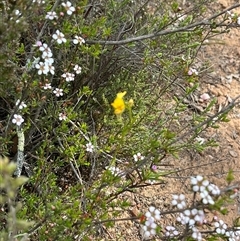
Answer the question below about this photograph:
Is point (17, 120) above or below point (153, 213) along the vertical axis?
above

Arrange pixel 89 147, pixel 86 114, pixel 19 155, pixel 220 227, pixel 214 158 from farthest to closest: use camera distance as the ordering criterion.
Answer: pixel 214 158
pixel 86 114
pixel 89 147
pixel 19 155
pixel 220 227

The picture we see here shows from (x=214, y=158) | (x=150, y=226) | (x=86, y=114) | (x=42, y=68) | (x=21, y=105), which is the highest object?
(x=214, y=158)

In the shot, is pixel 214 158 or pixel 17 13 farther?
pixel 214 158

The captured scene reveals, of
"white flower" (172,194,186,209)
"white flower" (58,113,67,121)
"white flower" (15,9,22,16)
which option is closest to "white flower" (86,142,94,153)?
"white flower" (58,113,67,121)

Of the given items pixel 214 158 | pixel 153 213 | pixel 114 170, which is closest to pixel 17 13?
pixel 114 170

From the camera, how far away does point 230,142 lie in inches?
149

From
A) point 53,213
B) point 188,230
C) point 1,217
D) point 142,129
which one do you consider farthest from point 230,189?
point 142,129

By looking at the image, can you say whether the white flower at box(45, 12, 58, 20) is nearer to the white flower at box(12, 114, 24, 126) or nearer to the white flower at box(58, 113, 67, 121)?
the white flower at box(12, 114, 24, 126)

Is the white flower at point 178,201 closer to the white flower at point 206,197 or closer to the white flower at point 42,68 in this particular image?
the white flower at point 206,197

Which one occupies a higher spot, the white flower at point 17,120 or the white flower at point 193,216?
the white flower at point 17,120

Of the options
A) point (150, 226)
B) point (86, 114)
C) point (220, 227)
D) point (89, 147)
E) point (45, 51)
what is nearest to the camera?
point (150, 226)

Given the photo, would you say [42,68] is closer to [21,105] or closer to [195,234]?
[21,105]

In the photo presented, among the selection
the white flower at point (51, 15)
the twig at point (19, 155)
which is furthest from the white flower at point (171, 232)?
the white flower at point (51, 15)

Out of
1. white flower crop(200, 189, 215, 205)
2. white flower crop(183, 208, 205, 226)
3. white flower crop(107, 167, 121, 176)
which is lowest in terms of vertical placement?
white flower crop(183, 208, 205, 226)
